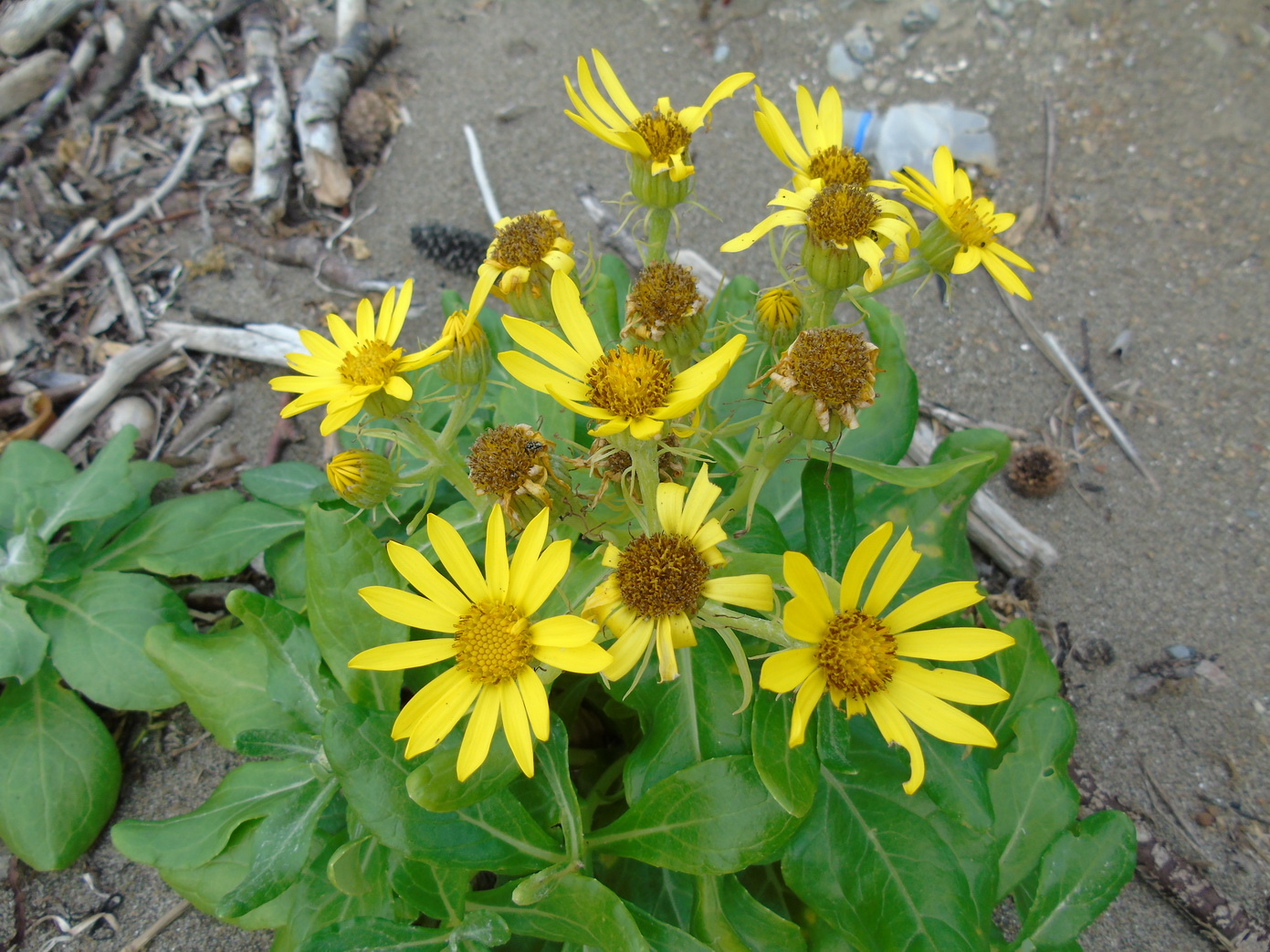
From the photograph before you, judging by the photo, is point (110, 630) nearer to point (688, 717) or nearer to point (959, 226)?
point (688, 717)

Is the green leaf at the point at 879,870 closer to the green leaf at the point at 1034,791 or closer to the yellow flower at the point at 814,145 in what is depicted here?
the green leaf at the point at 1034,791

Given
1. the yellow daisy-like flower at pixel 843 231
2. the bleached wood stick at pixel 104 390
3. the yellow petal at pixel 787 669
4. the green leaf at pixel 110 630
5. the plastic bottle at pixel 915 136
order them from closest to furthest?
the yellow petal at pixel 787 669 < the yellow daisy-like flower at pixel 843 231 < the green leaf at pixel 110 630 < the bleached wood stick at pixel 104 390 < the plastic bottle at pixel 915 136

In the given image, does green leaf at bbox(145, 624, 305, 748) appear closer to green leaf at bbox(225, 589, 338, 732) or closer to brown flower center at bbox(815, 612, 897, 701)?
green leaf at bbox(225, 589, 338, 732)

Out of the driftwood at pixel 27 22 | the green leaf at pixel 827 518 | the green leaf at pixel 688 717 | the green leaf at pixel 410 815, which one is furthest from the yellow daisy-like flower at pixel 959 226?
the driftwood at pixel 27 22

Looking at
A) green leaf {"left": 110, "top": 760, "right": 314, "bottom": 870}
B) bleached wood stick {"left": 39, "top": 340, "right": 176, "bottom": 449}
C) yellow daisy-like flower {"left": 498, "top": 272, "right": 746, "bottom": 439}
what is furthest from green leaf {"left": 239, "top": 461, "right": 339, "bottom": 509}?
yellow daisy-like flower {"left": 498, "top": 272, "right": 746, "bottom": 439}

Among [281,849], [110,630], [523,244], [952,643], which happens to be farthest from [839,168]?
[110,630]

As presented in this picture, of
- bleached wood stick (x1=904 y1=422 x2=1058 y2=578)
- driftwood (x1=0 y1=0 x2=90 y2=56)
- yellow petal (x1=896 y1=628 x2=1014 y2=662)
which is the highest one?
driftwood (x1=0 y1=0 x2=90 y2=56)

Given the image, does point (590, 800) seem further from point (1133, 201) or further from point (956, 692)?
point (1133, 201)
